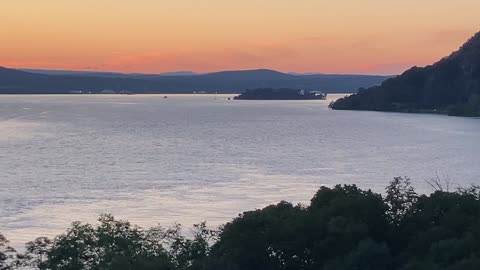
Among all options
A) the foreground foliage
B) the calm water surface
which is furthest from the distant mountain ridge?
the foreground foliage

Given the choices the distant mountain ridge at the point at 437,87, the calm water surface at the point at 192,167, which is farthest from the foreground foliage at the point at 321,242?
the distant mountain ridge at the point at 437,87

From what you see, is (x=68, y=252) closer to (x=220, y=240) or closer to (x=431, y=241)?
(x=220, y=240)

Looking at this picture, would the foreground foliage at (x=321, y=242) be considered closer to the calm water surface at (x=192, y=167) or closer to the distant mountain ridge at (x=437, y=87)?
the calm water surface at (x=192, y=167)

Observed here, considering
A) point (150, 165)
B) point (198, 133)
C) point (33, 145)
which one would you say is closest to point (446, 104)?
point (198, 133)

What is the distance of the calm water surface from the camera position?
3419cm

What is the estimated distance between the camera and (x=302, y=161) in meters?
55.5

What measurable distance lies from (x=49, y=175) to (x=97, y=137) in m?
32.1

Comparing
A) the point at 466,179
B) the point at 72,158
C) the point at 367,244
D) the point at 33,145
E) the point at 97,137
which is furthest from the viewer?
the point at 97,137

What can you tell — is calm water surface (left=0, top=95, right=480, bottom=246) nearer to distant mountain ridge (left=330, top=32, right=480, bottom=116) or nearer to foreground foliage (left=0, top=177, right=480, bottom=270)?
foreground foliage (left=0, top=177, right=480, bottom=270)

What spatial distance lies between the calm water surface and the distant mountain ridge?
4770 centimetres

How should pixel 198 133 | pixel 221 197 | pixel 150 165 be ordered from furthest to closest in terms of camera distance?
pixel 198 133 < pixel 150 165 < pixel 221 197

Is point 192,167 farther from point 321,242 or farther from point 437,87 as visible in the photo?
point 437,87

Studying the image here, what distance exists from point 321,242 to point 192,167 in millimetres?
33003

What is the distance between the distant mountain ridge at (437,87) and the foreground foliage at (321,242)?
116201mm
